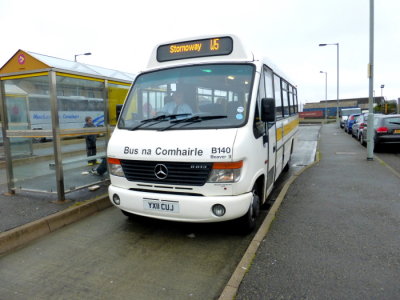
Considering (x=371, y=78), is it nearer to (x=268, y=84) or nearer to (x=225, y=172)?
(x=268, y=84)

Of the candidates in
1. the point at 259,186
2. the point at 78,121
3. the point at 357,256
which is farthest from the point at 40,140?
the point at 357,256

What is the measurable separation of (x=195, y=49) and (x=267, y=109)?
5.06ft

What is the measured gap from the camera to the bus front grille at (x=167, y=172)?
3.76m

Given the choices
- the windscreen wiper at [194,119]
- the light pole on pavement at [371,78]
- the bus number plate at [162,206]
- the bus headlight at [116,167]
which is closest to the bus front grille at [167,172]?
the bus headlight at [116,167]

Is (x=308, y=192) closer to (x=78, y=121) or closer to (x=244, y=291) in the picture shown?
(x=244, y=291)

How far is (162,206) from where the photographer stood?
12.9ft

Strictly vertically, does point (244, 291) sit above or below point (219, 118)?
below

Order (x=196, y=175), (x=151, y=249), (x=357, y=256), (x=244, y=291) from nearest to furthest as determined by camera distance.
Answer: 1. (x=244, y=291)
2. (x=357, y=256)
3. (x=196, y=175)
4. (x=151, y=249)

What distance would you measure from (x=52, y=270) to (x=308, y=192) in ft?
15.5

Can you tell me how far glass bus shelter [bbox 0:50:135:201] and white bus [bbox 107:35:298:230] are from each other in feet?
5.93

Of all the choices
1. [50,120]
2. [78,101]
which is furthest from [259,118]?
[50,120]

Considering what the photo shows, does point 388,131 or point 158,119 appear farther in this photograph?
point 388,131

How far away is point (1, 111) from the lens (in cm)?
619

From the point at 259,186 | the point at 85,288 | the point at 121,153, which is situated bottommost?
the point at 85,288
